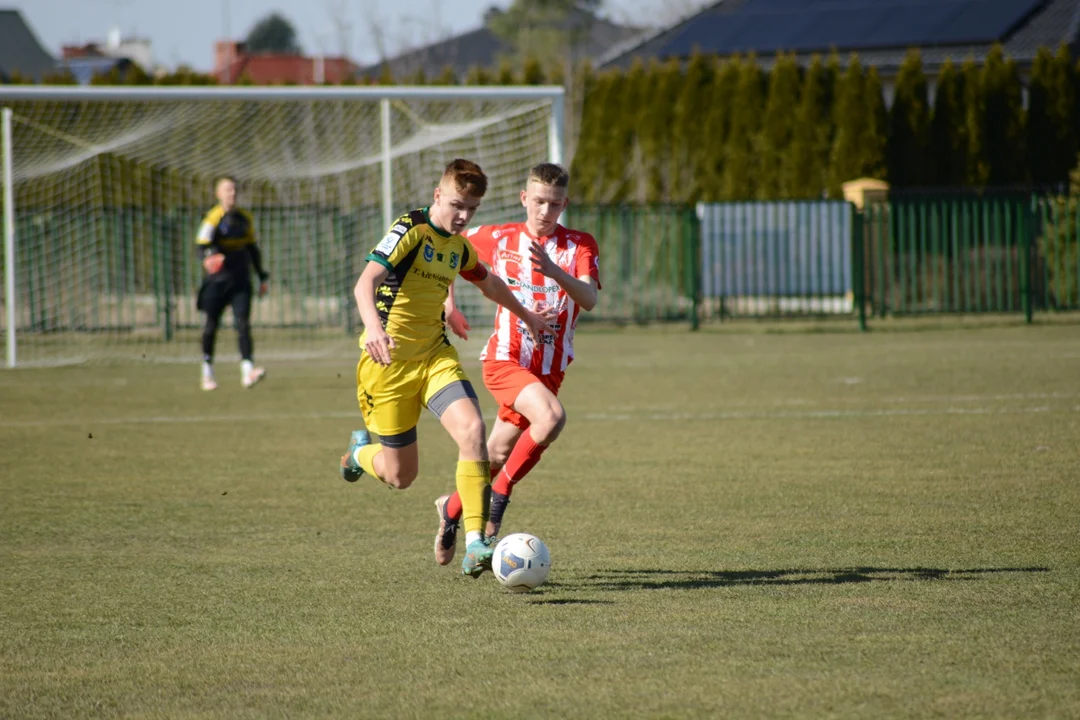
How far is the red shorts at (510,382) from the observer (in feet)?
22.0

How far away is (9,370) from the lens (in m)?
17.8

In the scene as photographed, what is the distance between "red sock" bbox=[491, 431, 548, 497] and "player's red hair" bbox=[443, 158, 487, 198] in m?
1.23

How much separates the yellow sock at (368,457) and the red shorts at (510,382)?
0.63 meters

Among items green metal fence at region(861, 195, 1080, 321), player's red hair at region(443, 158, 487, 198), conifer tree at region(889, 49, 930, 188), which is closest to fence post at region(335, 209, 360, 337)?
green metal fence at region(861, 195, 1080, 321)

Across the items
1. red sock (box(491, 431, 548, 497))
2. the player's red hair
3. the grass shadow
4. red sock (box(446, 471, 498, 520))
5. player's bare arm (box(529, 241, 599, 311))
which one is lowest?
the grass shadow

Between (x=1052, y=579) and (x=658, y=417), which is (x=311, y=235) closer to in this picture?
(x=658, y=417)

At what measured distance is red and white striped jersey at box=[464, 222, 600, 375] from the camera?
685 cm

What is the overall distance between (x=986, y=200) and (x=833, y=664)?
786 inches

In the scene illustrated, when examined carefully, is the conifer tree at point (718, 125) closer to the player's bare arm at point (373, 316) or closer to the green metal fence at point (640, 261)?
the green metal fence at point (640, 261)

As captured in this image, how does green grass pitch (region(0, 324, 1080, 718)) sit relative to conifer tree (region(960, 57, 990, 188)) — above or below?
below

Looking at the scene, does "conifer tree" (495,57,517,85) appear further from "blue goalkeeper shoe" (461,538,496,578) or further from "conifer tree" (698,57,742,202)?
"blue goalkeeper shoe" (461,538,496,578)

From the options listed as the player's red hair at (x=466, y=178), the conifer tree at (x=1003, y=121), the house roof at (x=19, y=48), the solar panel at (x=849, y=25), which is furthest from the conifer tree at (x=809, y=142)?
the house roof at (x=19, y=48)

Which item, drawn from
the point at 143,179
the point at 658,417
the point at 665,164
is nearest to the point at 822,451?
the point at 658,417

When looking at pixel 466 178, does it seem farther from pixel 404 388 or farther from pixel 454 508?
pixel 454 508
